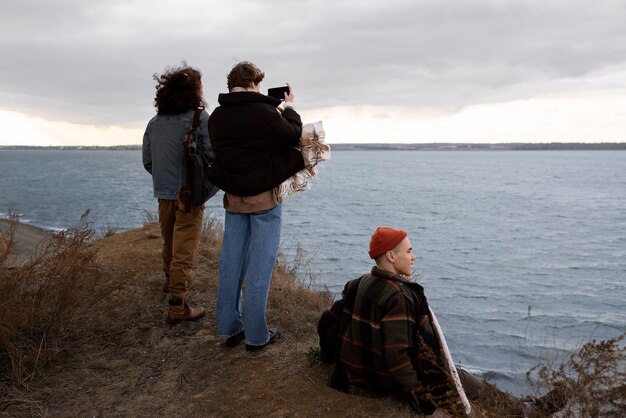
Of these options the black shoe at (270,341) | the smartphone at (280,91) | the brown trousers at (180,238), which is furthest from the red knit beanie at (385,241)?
the brown trousers at (180,238)

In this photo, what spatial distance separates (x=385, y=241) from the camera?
388 centimetres

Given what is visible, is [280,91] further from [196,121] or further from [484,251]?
[484,251]

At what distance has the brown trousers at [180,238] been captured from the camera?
523cm

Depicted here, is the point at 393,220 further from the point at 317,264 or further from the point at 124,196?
the point at 124,196

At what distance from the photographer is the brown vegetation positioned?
13.4ft

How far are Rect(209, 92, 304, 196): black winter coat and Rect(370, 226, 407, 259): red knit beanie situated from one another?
0.90 m

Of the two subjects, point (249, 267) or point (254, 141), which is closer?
point (254, 141)

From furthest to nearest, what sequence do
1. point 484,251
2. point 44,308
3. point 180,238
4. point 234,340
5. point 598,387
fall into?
point 484,251, point 180,238, point 234,340, point 44,308, point 598,387

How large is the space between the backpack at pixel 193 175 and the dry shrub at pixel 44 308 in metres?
0.98

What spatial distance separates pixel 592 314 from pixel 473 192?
38464 millimetres

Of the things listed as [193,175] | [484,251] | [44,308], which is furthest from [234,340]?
[484,251]

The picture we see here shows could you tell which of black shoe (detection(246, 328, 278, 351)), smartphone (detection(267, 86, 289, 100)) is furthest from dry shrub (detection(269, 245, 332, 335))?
smartphone (detection(267, 86, 289, 100))

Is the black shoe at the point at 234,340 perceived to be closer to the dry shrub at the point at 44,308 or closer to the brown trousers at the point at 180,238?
the brown trousers at the point at 180,238

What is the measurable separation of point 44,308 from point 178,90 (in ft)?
7.08
